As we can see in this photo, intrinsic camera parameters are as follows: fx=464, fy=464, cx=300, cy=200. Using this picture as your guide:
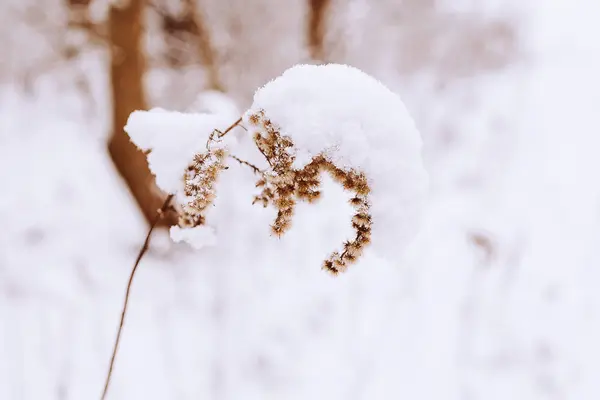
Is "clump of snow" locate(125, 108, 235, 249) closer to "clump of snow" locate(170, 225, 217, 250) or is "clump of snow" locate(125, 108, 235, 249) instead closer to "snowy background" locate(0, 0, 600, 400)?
"clump of snow" locate(170, 225, 217, 250)

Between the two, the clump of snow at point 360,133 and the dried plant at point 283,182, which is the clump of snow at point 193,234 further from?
the clump of snow at point 360,133

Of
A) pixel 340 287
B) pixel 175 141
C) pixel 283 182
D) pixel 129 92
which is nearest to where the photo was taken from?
pixel 283 182

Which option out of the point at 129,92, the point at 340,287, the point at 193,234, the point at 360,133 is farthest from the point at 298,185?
the point at 129,92

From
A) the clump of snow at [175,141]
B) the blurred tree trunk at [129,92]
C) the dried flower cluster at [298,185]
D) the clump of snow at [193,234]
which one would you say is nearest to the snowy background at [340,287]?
the blurred tree trunk at [129,92]

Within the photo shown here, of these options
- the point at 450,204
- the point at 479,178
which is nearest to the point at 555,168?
the point at 479,178

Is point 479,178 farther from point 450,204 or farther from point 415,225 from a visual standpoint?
point 415,225

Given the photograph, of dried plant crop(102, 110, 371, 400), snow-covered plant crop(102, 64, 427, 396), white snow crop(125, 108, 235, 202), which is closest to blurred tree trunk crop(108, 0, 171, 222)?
white snow crop(125, 108, 235, 202)

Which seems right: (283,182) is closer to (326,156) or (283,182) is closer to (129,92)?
(326,156)
